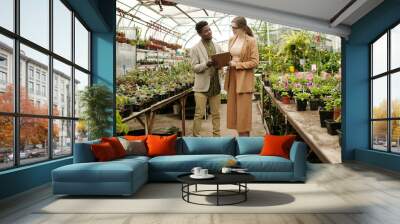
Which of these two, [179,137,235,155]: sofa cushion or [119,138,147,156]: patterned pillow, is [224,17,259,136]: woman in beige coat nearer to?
[179,137,235,155]: sofa cushion

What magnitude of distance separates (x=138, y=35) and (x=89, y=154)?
5212 mm

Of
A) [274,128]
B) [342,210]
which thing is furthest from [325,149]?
[342,210]

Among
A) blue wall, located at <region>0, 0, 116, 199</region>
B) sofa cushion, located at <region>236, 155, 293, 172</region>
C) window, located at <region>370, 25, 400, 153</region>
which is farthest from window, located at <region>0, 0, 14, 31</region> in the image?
window, located at <region>370, 25, 400, 153</region>

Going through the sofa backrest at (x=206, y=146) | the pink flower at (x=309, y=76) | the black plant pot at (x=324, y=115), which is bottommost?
the sofa backrest at (x=206, y=146)

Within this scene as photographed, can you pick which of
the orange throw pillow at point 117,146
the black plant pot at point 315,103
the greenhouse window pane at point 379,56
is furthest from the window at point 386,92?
the orange throw pillow at point 117,146

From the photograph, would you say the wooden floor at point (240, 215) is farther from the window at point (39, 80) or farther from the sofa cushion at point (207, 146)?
the sofa cushion at point (207, 146)

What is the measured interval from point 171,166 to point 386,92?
16.2 feet

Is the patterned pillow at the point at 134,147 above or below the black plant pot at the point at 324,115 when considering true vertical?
below

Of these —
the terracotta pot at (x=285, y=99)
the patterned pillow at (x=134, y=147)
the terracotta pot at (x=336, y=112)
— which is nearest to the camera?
the patterned pillow at (x=134, y=147)

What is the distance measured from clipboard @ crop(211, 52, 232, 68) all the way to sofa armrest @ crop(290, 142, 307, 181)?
3171mm

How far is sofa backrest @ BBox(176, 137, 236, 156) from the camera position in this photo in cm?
684

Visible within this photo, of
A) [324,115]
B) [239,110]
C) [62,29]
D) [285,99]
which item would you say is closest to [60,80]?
[62,29]

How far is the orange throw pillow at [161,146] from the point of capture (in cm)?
668

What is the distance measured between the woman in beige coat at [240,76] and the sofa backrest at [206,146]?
226 centimetres
